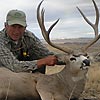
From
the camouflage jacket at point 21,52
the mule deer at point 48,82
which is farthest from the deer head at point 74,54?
the camouflage jacket at point 21,52

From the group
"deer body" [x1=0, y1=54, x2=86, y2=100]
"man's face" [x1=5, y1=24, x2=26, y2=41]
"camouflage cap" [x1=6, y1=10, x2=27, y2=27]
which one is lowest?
"deer body" [x1=0, y1=54, x2=86, y2=100]

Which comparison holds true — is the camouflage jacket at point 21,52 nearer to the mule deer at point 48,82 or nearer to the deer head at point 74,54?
the mule deer at point 48,82

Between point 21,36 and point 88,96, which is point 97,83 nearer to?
point 88,96

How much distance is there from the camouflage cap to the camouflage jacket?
38cm

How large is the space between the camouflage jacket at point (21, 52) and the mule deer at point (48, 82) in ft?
0.59

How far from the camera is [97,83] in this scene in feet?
38.4

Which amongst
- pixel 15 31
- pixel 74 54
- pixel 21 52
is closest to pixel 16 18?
pixel 15 31

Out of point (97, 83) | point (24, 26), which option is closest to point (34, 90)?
point (24, 26)

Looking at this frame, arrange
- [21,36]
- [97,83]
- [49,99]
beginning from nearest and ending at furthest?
[49,99] → [21,36] → [97,83]

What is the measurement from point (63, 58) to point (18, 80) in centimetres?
102

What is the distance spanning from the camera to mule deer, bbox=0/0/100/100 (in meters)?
8.16

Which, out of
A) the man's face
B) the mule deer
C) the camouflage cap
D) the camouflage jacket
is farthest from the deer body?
the camouflage cap

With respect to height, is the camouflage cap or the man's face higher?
the camouflage cap

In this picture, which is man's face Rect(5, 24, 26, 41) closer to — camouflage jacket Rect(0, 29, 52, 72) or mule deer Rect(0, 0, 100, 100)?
camouflage jacket Rect(0, 29, 52, 72)
